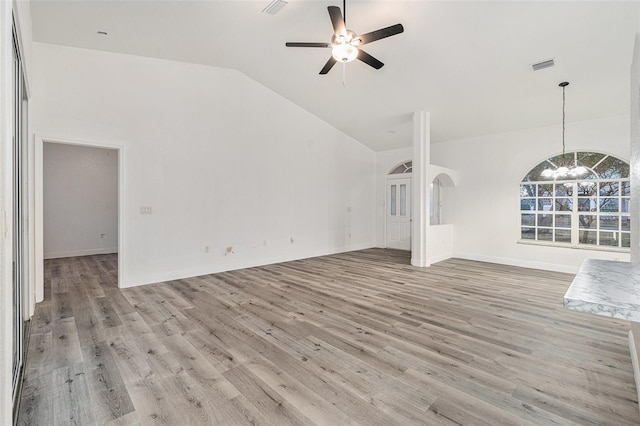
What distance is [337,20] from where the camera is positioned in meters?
3.00

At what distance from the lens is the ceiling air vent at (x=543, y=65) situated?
4184 mm

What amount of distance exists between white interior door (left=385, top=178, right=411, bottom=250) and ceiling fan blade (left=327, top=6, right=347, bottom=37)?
5.82 metres

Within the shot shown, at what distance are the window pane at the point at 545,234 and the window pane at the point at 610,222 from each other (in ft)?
2.61

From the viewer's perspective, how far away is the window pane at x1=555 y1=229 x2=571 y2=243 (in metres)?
6.10

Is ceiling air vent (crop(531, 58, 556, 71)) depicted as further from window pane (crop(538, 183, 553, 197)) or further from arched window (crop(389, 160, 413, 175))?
arched window (crop(389, 160, 413, 175))

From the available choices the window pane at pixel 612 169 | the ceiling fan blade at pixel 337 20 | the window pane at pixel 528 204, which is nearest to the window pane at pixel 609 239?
the window pane at pixel 612 169

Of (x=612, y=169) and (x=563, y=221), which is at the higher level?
(x=612, y=169)

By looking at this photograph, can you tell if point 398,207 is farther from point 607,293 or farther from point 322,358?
point 607,293

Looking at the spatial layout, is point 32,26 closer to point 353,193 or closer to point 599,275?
point 599,275

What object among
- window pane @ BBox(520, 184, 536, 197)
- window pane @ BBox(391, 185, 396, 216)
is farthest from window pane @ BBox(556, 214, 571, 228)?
window pane @ BBox(391, 185, 396, 216)

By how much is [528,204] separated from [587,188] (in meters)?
0.99

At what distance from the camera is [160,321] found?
131 inches

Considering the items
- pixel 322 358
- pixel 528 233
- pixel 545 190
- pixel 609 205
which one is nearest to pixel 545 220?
pixel 528 233

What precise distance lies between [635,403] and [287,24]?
16.7ft
